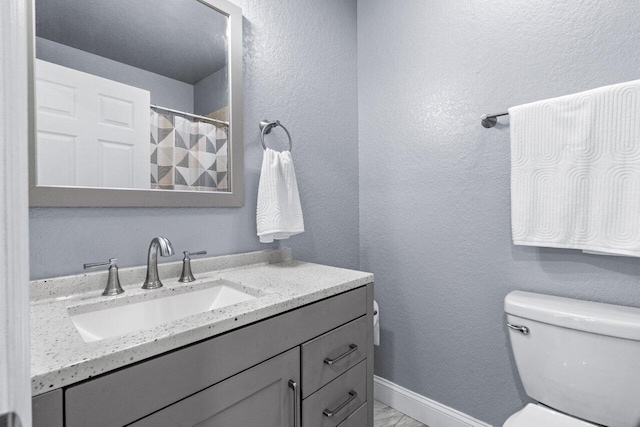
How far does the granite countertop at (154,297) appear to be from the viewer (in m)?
0.52

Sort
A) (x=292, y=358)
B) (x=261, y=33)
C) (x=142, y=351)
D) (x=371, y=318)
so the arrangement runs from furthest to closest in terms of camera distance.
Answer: (x=261, y=33)
(x=371, y=318)
(x=292, y=358)
(x=142, y=351)

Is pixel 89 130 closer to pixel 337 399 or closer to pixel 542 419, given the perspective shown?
pixel 337 399

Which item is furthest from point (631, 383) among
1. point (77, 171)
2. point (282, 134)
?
point (77, 171)

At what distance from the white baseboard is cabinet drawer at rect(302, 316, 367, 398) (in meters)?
0.73

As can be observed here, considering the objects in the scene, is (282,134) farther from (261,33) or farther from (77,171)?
(77,171)

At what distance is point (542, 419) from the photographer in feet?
3.19

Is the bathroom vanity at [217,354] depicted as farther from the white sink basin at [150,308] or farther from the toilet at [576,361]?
the toilet at [576,361]

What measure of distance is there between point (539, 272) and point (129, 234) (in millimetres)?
1510

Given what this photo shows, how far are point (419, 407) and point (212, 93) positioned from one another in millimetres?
1764

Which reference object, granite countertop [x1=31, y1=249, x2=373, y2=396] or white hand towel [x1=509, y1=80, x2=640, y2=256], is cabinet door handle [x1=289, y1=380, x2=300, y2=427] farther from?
white hand towel [x1=509, y1=80, x2=640, y2=256]

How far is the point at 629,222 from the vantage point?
0.97 metres

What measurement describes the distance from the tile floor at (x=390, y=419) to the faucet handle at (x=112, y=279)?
1.36m

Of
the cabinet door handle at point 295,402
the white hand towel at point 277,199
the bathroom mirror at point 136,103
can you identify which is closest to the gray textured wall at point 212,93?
the bathroom mirror at point 136,103

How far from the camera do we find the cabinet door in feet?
2.03
